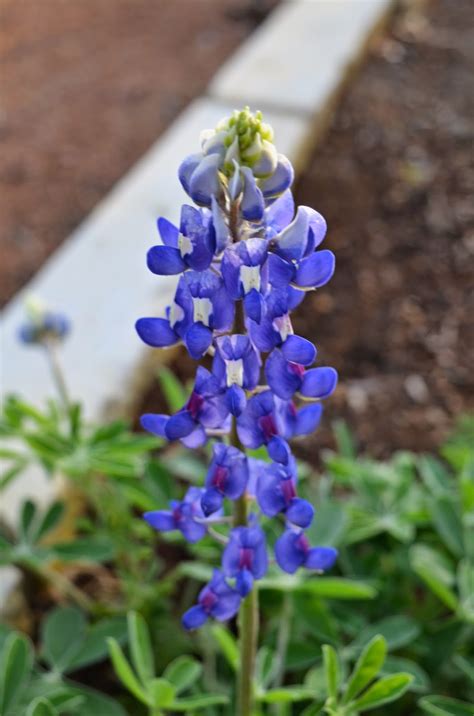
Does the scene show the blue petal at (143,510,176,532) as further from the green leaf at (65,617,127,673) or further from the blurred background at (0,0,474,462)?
the blurred background at (0,0,474,462)

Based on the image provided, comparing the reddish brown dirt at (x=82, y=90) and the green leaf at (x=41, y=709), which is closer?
the green leaf at (x=41, y=709)

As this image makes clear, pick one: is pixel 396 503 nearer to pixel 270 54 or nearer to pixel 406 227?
pixel 406 227

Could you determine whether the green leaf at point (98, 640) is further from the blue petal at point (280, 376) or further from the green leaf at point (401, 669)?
the blue petal at point (280, 376)

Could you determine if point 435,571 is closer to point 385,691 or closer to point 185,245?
point 385,691

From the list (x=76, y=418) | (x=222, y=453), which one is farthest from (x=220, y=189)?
(x=76, y=418)

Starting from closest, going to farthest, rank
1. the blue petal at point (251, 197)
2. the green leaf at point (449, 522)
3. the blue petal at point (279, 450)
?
the blue petal at point (251, 197), the blue petal at point (279, 450), the green leaf at point (449, 522)

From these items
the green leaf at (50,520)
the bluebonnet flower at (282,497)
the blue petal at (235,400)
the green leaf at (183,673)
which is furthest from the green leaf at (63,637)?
the blue petal at (235,400)
